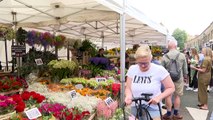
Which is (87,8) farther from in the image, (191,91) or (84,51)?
(191,91)

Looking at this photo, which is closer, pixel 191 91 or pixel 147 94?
pixel 147 94

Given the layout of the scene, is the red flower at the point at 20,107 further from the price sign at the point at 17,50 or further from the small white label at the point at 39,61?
the small white label at the point at 39,61

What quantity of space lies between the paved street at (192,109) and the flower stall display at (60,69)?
2.78 meters

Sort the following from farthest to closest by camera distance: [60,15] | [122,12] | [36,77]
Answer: [60,15] < [36,77] < [122,12]

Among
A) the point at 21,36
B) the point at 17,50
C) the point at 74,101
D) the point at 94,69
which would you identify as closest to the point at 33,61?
the point at 17,50

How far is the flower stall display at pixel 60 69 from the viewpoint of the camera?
5000mm

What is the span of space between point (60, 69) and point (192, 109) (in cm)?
360

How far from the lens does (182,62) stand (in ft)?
17.6

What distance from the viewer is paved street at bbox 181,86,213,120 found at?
18.8 feet

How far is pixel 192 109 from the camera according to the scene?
21.1ft

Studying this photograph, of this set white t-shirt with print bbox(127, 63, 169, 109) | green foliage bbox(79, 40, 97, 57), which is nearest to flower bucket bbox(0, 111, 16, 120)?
white t-shirt with print bbox(127, 63, 169, 109)

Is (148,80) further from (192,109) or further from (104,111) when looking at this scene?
(192,109)

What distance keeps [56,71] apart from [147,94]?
9.58 ft

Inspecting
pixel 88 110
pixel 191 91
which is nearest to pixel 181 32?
pixel 191 91
